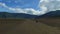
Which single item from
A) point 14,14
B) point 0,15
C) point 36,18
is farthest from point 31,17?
point 0,15

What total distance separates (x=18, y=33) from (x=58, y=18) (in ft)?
36.1

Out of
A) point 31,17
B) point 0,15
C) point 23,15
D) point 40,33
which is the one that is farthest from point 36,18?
point 40,33

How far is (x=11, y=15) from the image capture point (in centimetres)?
2405

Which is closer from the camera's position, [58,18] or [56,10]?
[58,18]

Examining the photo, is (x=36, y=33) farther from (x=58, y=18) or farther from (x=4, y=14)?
(x=4, y=14)

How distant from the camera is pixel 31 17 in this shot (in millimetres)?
22141

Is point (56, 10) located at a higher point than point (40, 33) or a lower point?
higher

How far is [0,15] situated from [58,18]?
8.78 m

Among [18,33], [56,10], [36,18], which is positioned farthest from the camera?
[56,10]

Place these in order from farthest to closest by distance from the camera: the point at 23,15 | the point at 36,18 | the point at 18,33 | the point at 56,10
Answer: the point at 56,10 < the point at 23,15 < the point at 36,18 < the point at 18,33

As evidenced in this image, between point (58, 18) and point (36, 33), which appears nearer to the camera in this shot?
point (36, 33)

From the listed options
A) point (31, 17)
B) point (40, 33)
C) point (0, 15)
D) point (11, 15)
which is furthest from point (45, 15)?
point (40, 33)

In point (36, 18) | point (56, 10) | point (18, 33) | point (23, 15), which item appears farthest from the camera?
point (56, 10)

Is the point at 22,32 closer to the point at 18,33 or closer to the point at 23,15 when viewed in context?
the point at 18,33
